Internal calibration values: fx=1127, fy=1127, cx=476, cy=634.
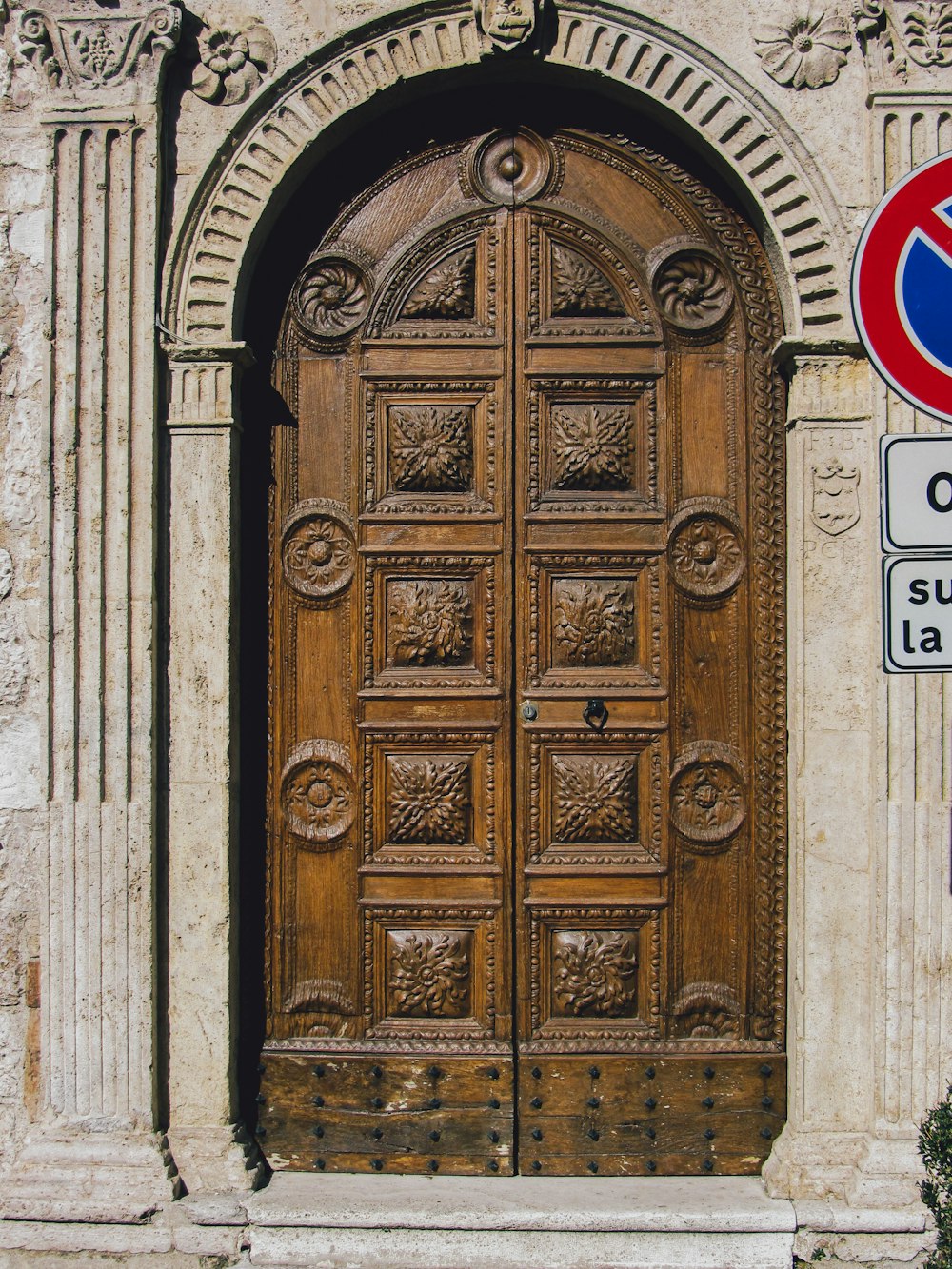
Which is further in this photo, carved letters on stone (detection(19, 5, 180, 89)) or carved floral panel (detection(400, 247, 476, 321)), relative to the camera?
carved floral panel (detection(400, 247, 476, 321))

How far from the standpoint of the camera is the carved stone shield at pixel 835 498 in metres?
3.68

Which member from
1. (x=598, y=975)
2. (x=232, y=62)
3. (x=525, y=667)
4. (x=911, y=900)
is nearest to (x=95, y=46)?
(x=232, y=62)

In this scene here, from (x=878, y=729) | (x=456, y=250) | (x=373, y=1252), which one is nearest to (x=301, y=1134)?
(x=373, y=1252)

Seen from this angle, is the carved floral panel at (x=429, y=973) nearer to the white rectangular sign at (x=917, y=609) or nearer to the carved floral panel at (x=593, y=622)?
the carved floral panel at (x=593, y=622)

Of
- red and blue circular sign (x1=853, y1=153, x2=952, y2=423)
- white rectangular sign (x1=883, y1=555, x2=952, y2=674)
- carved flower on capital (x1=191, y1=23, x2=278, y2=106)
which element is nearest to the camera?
white rectangular sign (x1=883, y1=555, x2=952, y2=674)

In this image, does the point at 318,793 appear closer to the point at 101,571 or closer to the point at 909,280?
the point at 101,571

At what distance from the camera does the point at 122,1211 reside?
3555 millimetres

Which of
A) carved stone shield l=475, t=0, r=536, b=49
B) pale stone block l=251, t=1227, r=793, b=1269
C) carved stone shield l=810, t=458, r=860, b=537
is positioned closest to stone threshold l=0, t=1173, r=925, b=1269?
pale stone block l=251, t=1227, r=793, b=1269

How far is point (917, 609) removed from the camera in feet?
8.77

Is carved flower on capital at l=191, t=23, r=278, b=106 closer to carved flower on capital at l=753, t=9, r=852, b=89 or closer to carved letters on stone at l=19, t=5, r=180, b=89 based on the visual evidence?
carved letters on stone at l=19, t=5, r=180, b=89

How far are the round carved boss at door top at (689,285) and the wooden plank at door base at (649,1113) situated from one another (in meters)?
2.54

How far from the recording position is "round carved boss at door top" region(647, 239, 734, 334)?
392cm

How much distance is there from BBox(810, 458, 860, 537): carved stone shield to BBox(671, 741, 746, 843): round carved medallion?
0.84 meters

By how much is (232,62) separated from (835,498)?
2.46m
